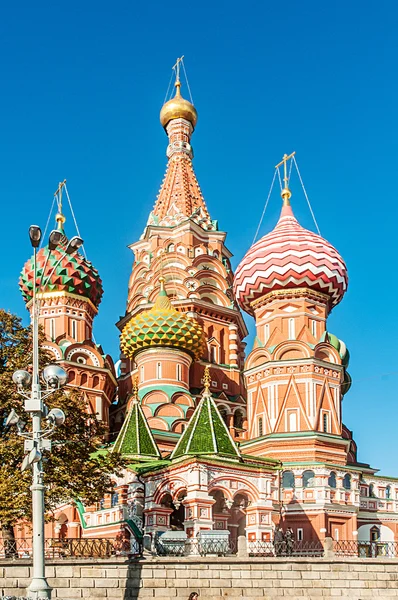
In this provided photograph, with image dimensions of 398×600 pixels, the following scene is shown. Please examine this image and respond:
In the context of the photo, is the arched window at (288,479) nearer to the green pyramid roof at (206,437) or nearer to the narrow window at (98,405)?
the green pyramid roof at (206,437)

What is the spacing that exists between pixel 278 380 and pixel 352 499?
4.57 m

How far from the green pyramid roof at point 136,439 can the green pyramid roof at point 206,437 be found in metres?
2.11

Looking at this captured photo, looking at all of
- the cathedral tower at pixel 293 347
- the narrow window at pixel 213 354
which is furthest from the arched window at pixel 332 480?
the narrow window at pixel 213 354

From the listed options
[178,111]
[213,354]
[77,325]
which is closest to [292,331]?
[213,354]

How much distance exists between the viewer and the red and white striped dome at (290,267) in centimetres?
3011

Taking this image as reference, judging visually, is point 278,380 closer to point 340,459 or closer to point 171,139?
point 340,459

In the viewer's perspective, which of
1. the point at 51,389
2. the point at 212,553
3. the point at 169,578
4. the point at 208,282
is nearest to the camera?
the point at 51,389

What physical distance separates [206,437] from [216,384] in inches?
394

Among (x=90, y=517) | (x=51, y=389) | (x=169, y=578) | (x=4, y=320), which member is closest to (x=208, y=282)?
(x=90, y=517)

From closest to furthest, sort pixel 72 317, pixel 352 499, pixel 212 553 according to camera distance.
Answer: pixel 212 553 < pixel 352 499 < pixel 72 317

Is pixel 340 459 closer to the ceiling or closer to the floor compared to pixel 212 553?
closer to the ceiling

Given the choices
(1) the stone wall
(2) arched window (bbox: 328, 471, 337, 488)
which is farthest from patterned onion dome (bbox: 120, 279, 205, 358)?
(1) the stone wall

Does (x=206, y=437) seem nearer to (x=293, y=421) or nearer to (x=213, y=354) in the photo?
(x=293, y=421)

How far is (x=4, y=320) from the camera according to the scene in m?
20.0
